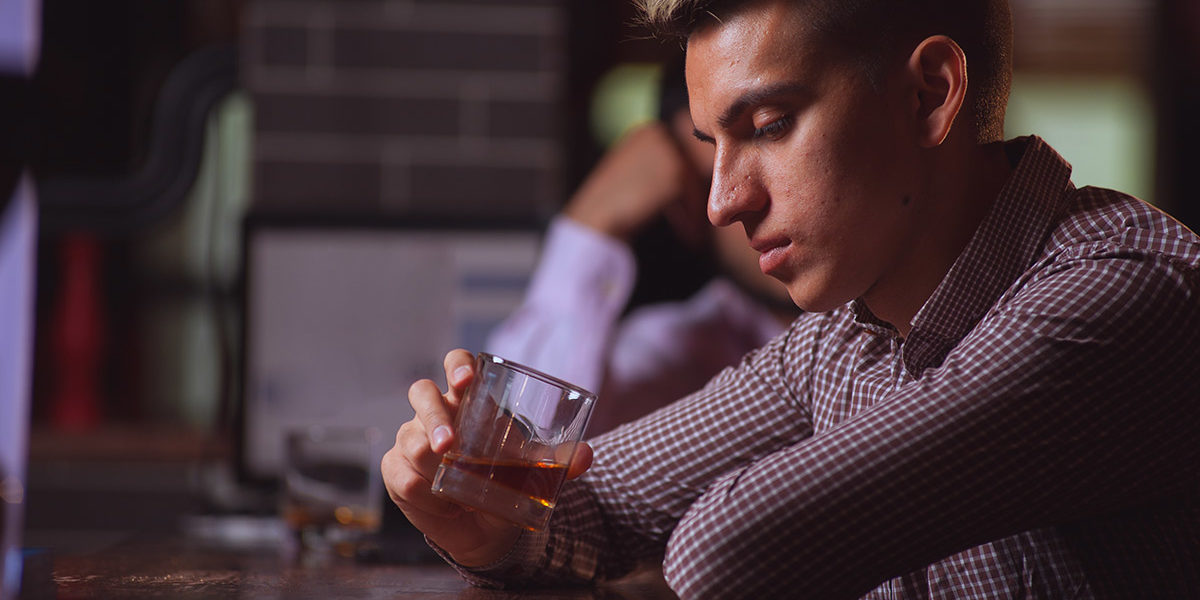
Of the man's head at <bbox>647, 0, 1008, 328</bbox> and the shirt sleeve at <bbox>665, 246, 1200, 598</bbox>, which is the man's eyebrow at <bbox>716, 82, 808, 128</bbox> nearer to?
the man's head at <bbox>647, 0, 1008, 328</bbox>

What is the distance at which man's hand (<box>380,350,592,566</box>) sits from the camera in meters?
0.90

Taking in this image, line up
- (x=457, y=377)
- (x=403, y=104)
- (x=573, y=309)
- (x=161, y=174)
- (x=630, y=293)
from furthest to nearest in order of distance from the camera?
(x=161, y=174) → (x=403, y=104) → (x=630, y=293) → (x=573, y=309) → (x=457, y=377)

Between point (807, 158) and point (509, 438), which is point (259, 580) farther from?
point (807, 158)

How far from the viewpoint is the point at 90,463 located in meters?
2.76

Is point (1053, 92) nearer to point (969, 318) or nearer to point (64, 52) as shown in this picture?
point (969, 318)

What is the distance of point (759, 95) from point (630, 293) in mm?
1275

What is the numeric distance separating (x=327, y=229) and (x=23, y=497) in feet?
4.65

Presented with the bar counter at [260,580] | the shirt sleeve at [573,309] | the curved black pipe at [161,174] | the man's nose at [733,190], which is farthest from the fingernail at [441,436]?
the curved black pipe at [161,174]

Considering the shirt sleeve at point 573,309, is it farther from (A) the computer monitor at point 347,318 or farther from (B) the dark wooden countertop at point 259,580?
(B) the dark wooden countertop at point 259,580

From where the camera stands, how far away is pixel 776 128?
2.73 feet

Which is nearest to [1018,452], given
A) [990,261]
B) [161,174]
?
[990,261]

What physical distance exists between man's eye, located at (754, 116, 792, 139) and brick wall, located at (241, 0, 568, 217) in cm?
143

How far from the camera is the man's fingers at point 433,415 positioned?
860mm

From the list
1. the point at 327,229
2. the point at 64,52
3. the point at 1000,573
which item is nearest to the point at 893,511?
the point at 1000,573
